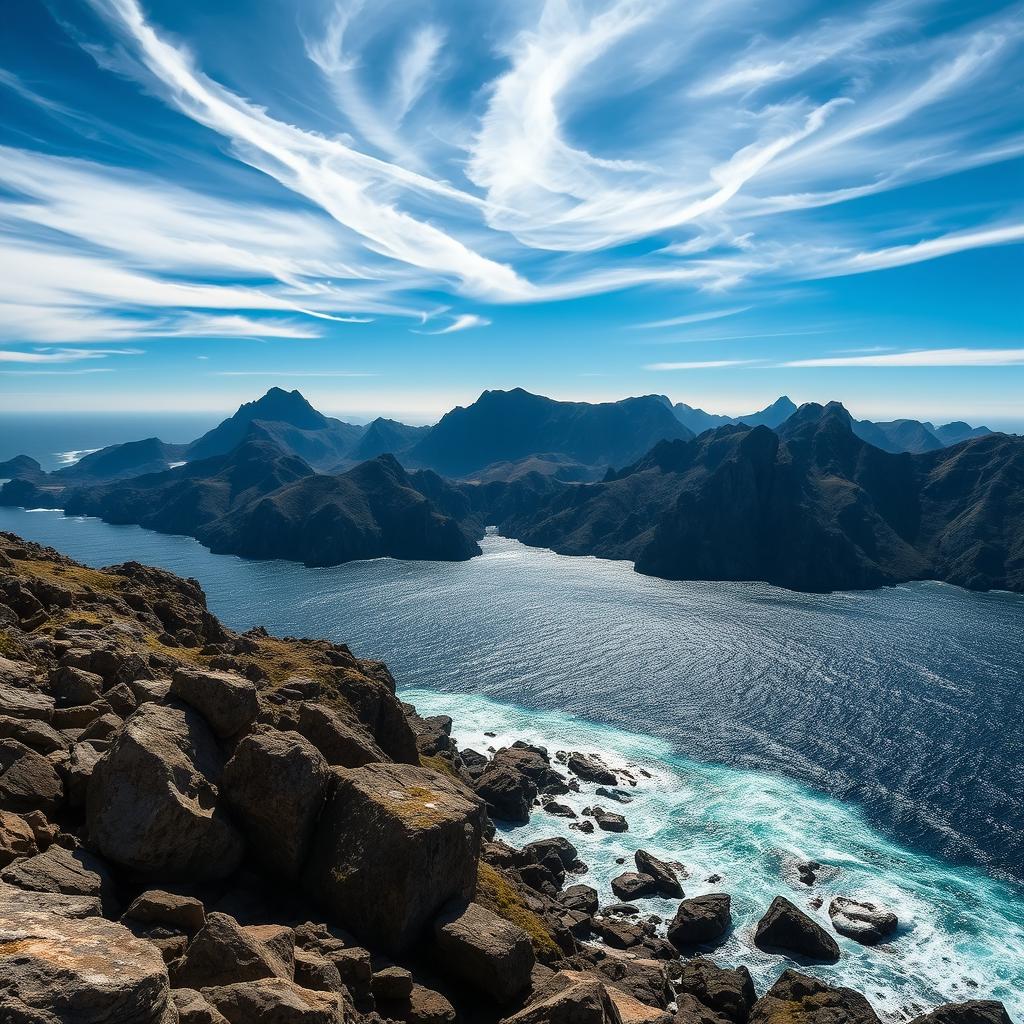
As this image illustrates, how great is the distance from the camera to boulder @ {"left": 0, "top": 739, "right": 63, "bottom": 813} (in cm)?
2192

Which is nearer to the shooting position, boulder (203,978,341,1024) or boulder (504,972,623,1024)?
boulder (203,978,341,1024)

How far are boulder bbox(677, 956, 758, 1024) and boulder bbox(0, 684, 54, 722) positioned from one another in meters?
54.5

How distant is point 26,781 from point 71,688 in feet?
28.4

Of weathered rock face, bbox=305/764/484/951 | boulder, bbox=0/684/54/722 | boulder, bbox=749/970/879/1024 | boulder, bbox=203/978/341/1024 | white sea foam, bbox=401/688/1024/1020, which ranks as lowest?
white sea foam, bbox=401/688/1024/1020

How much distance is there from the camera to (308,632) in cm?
19762

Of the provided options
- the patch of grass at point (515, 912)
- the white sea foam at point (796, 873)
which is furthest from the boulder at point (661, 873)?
the patch of grass at point (515, 912)

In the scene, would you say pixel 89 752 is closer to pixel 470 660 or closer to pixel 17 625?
pixel 17 625

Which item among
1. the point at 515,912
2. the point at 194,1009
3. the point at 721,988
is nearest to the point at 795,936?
the point at 721,988

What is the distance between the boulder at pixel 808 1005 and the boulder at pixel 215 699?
Result: 50.6m

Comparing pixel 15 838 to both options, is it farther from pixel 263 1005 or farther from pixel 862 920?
pixel 862 920

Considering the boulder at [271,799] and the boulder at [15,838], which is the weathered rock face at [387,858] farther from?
the boulder at [15,838]

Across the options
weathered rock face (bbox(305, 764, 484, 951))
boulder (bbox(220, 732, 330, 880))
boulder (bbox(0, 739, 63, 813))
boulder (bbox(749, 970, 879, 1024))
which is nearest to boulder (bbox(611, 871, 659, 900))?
boulder (bbox(749, 970, 879, 1024))

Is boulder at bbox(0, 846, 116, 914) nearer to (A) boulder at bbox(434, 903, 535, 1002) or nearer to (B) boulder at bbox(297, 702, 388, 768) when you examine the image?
(A) boulder at bbox(434, 903, 535, 1002)

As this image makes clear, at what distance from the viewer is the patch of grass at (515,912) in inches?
1630
